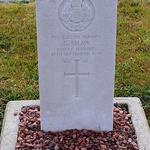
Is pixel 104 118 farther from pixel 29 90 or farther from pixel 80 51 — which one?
pixel 29 90

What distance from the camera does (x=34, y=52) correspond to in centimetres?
658

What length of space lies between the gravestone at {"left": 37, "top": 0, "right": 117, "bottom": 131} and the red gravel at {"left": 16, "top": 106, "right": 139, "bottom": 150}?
3.2 inches

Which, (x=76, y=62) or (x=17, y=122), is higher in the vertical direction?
(x=76, y=62)

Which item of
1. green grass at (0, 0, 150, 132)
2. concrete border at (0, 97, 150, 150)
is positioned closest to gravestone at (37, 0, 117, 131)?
concrete border at (0, 97, 150, 150)

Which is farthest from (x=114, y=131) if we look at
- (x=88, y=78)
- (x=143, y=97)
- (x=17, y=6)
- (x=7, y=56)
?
(x=17, y=6)

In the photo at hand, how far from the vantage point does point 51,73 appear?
4.26 metres

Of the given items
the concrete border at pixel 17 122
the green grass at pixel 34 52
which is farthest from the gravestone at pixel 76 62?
the green grass at pixel 34 52

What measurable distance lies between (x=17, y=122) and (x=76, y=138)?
61 cm

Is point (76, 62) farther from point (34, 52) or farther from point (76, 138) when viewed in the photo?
point (34, 52)

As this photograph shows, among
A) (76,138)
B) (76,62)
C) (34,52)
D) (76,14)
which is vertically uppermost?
(76,14)

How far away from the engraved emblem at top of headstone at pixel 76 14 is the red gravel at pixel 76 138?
3.03 ft

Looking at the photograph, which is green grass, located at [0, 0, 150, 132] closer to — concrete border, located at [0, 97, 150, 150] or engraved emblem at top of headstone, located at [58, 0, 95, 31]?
concrete border, located at [0, 97, 150, 150]

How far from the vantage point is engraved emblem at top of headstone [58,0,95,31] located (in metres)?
4.08

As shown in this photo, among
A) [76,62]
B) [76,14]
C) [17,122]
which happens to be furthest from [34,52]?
[76,14]
